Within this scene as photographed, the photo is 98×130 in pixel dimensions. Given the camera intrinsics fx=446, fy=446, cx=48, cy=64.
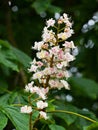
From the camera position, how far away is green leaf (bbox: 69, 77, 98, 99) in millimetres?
3275

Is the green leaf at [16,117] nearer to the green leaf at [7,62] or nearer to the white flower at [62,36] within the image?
the white flower at [62,36]

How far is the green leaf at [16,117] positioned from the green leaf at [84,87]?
5.04 ft

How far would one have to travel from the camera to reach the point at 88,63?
12.4 feet

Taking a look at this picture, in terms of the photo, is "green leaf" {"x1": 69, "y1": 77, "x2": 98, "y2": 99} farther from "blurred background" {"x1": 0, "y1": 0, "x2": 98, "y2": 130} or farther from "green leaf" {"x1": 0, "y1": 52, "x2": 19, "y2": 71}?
"green leaf" {"x1": 0, "y1": 52, "x2": 19, "y2": 71}

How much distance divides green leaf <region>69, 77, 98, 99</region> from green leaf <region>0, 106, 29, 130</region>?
5.04 feet

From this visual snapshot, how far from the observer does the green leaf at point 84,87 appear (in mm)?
3275

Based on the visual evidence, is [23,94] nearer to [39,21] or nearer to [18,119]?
[18,119]

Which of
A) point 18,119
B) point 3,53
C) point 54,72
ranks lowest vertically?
point 18,119

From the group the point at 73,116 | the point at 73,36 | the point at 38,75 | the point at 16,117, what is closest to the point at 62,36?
the point at 38,75

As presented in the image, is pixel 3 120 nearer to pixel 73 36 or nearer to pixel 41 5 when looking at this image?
pixel 41 5

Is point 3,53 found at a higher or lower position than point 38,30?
lower

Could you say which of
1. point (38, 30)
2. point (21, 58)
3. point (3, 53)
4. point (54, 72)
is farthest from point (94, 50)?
point (54, 72)

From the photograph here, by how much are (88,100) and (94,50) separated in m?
0.62

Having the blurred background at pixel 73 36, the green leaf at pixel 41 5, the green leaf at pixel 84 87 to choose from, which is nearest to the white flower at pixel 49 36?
the green leaf at pixel 41 5
